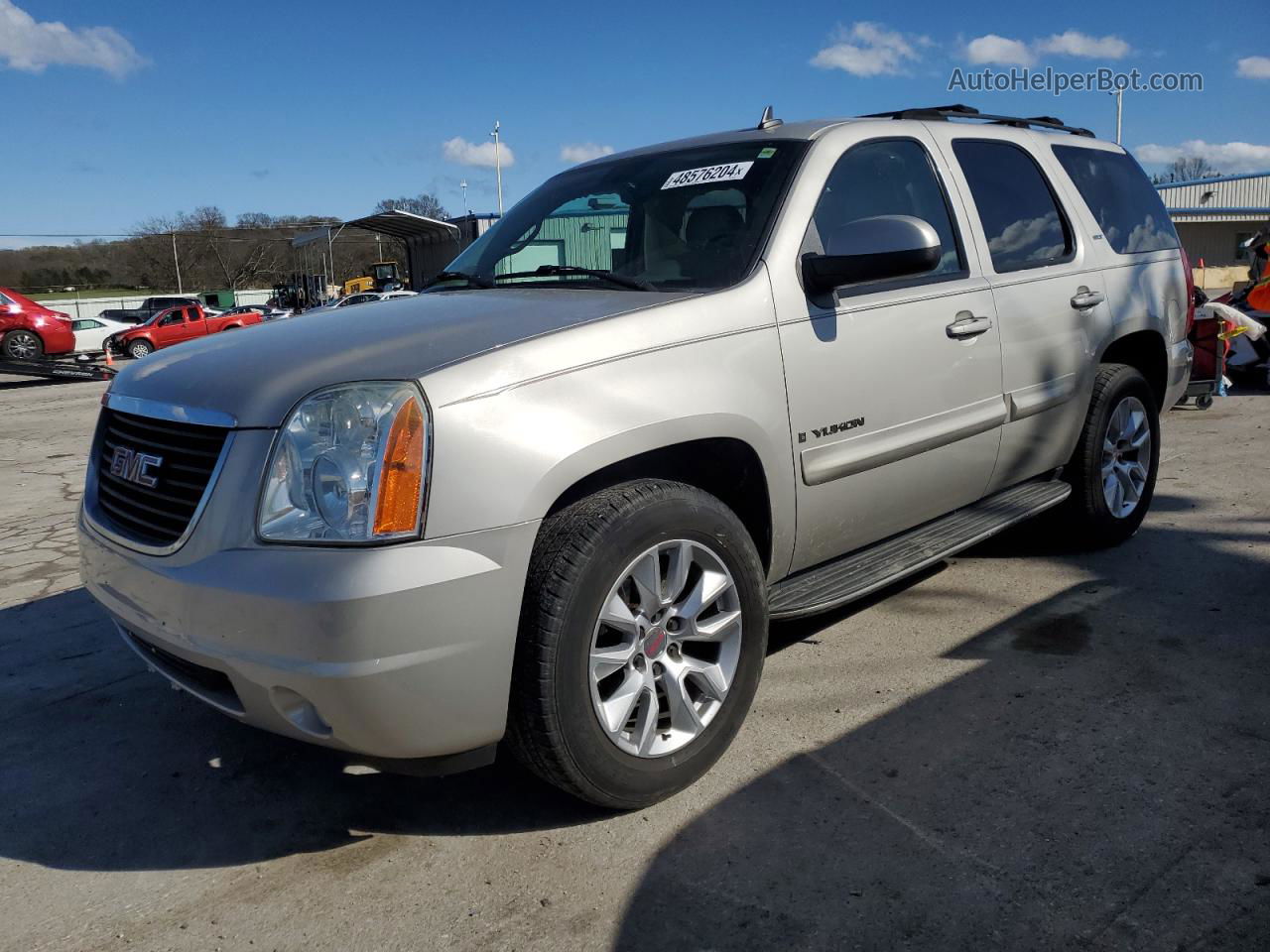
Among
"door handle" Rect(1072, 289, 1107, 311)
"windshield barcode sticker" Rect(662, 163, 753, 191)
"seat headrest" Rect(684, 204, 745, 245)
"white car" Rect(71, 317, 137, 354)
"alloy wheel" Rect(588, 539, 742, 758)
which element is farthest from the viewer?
"white car" Rect(71, 317, 137, 354)

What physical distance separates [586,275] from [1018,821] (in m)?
2.04

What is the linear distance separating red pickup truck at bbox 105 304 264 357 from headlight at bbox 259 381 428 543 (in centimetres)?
2762

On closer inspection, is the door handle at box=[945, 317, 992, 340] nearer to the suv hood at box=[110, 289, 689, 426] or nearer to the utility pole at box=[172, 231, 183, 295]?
the suv hood at box=[110, 289, 689, 426]

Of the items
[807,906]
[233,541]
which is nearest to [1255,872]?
[807,906]

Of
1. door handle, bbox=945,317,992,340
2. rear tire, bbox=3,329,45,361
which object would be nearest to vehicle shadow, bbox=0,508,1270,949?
door handle, bbox=945,317,992,340

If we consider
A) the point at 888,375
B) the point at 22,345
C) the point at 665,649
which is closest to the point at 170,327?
the point at 22,345

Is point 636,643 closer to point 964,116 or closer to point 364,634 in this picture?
point 364,634

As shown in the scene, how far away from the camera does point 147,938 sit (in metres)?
2.29

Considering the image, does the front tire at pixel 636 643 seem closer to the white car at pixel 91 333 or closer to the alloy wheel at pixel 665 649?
the alloy wheel at pixel 665 649

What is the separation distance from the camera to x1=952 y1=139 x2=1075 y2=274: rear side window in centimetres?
393

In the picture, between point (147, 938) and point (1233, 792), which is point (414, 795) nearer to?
point (147, 938)

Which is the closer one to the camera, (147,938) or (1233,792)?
(147,938)

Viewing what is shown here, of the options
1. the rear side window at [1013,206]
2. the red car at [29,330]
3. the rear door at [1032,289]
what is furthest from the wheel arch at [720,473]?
the red car at [29,330]

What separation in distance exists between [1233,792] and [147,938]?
2.70 metres
